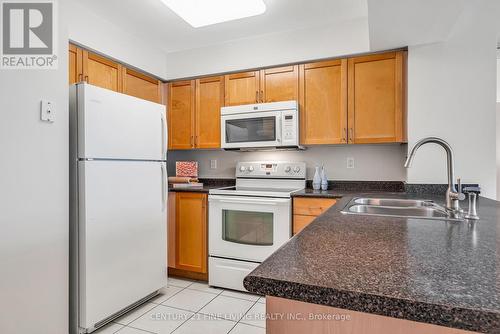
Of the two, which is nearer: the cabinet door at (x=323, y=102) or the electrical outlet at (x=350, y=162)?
the cabinet door at (x=323, y=102)

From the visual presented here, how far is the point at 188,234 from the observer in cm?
283

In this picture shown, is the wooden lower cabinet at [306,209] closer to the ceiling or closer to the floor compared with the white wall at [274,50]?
closer to the floor

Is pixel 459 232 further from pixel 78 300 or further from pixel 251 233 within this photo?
pixel 78 300

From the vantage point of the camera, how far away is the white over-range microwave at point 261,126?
267cm

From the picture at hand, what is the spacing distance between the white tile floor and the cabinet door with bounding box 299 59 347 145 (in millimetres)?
1519

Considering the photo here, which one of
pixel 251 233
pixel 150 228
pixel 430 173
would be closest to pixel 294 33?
pixel 430 173

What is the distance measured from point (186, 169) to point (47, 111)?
70.1 inches

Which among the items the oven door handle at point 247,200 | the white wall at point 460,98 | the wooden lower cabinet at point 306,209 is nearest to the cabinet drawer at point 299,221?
the wooden lower cabinet at point 306,209

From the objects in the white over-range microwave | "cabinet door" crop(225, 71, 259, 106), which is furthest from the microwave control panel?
"cabinet door" crop(225, 71, 259, 106)

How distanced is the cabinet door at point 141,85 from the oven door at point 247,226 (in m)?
1.31

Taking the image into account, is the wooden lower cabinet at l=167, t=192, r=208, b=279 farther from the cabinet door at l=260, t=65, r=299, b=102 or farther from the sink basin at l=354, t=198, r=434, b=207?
the sink basin at l=354, t=198, r=434, b=207

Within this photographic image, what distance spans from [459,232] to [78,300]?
2.07 m

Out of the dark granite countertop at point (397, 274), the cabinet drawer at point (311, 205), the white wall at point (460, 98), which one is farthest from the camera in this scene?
the cabinet drawer at point (311, 205)

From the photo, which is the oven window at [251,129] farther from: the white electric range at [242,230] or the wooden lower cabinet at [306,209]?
the wooden lower cabinet at [306,209]
